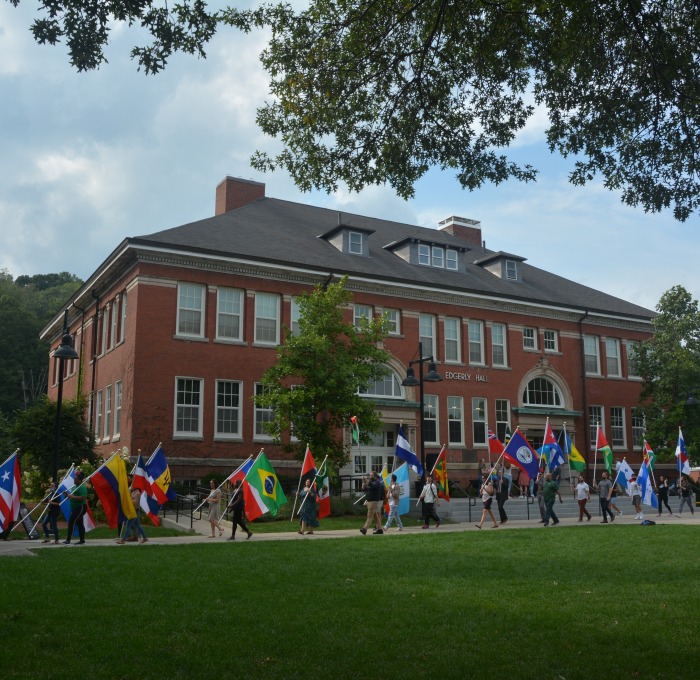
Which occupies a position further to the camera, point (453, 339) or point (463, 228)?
point (463, 228)

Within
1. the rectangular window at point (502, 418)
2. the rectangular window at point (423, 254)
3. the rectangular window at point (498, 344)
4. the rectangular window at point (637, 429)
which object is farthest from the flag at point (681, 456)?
the rectangular window at point (423, 254)

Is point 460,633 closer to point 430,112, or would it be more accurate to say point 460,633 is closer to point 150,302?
point 430,112

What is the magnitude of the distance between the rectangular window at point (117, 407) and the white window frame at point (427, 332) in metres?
14.2

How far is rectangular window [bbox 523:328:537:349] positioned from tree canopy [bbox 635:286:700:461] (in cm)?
565

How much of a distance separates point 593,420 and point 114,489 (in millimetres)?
31847

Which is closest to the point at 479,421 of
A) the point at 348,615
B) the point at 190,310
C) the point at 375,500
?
the point at 190,310

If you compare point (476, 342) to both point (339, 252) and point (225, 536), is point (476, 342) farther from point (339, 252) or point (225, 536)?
point (225, 536)

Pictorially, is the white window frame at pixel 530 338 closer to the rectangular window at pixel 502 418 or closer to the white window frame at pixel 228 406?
the rectangular window at pixel 502 418

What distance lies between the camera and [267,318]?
35062mm

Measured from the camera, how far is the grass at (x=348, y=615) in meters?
7.21

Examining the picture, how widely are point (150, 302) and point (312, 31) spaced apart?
21.6 m

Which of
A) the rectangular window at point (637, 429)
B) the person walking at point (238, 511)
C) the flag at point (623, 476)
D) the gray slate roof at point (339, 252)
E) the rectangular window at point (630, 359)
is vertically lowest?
the person walking at point (238, 511)

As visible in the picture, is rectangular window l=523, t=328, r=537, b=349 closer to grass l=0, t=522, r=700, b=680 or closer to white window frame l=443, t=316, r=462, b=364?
white window frame l=443, t=316, r=462, b=364

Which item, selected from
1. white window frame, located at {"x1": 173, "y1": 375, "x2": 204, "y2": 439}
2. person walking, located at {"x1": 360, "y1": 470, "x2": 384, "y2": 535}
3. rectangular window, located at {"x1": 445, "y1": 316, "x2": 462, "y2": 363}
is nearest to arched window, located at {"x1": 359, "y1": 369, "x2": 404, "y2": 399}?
rectangular window, located at {"x1": 445, "y1": 316, "x2": 462, "y2": 363}
